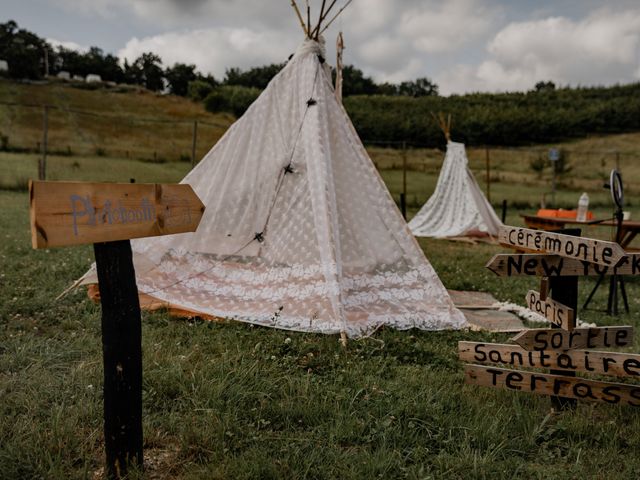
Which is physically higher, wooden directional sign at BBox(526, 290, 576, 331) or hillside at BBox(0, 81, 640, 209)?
hillside at BBox(0, 81, 640, 209)

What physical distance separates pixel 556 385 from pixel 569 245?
69cm

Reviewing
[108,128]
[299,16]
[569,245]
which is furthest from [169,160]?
[569,245]

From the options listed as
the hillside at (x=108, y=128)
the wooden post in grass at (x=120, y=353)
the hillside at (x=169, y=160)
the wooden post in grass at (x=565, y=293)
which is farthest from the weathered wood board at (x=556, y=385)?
the hillside at (x=169, y=160)

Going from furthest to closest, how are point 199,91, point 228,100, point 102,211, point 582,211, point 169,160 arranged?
point 199,91, point 228,100, point 169,160, point 582,211, point 102,211

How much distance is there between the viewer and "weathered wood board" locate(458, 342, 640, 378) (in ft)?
7.68

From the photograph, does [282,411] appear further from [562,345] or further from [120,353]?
[562,345]

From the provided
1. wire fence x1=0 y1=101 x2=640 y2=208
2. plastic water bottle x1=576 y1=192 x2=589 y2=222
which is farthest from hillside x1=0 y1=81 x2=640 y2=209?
plastic water bottle x1=576 y1=192 x2=589 y2=222

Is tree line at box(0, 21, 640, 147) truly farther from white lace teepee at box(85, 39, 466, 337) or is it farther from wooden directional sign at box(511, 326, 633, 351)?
wooden directional sign at box(511, 326, 633, 351)

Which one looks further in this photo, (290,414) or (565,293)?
(565,293)

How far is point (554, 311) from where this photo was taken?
8.04 feet

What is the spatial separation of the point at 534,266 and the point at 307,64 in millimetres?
2972

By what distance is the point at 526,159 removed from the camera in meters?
21.6

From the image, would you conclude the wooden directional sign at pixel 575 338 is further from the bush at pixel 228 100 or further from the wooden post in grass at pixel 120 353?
the bush at pixel 228 100

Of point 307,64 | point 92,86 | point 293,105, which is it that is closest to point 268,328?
point 293,105
